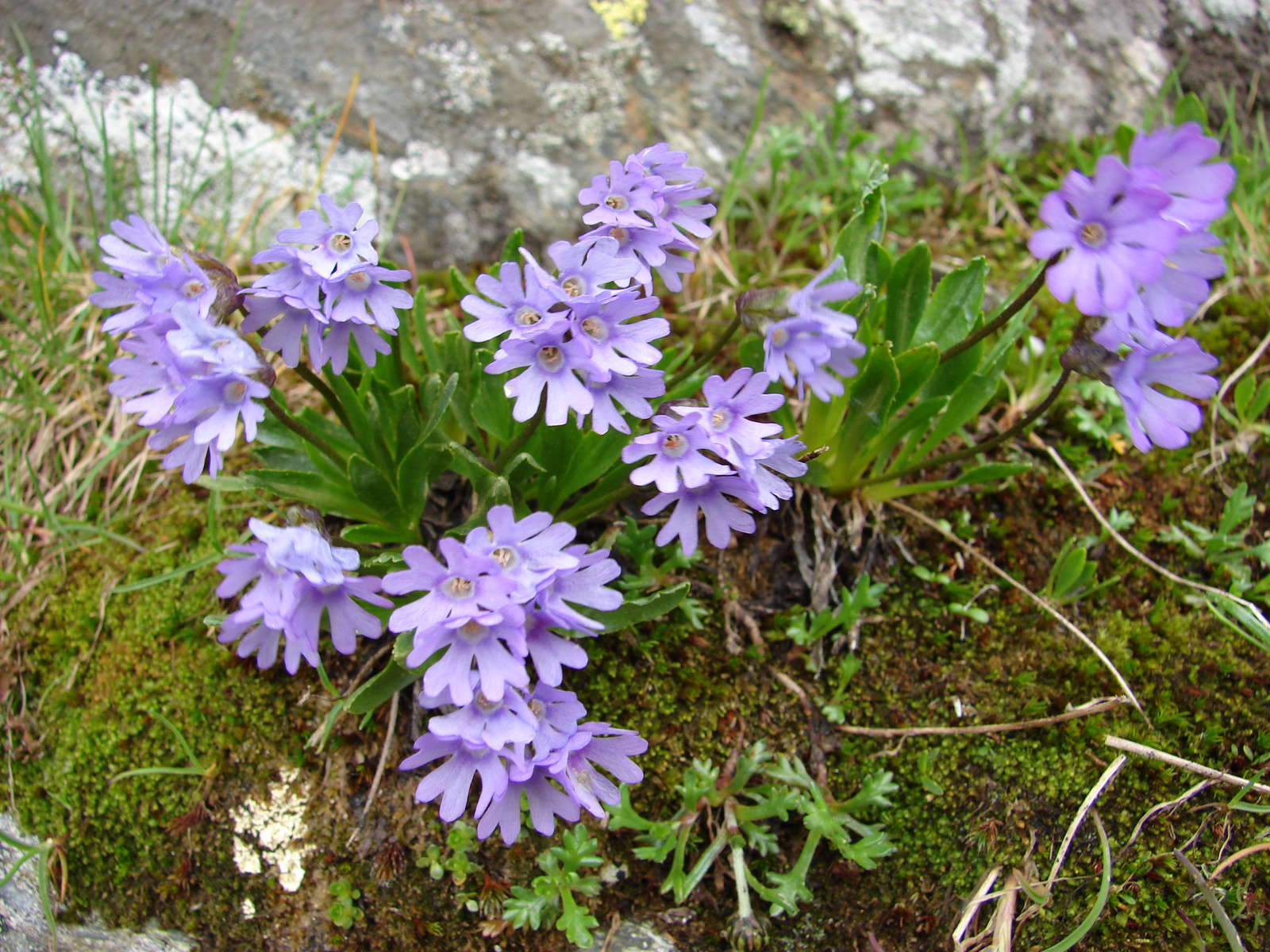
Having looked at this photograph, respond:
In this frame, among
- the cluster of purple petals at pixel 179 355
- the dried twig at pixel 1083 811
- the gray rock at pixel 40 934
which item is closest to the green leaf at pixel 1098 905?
the dried twig at pixel 1083 811

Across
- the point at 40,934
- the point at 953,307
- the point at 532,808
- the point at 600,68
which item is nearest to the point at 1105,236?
the point at 953,307

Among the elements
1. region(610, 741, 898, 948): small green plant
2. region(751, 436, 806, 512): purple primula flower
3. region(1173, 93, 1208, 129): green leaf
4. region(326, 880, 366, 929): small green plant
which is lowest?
region(326, 880, 366, 929): small green plant

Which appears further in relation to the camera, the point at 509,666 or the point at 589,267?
the point at 589,267

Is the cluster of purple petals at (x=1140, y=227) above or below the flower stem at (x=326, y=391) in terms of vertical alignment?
above

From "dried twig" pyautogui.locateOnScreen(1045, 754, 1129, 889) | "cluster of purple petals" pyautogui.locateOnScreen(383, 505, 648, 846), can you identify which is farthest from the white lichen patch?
"dried twig" pyautogui.locateOnScreen(1045, 754, 1129, 889)

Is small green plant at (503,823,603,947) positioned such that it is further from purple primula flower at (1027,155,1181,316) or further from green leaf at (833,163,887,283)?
green leaf at (833,163,887,283)

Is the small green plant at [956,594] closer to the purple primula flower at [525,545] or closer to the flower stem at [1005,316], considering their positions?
the flower stem at [1005,316]

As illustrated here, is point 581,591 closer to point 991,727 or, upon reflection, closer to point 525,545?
point 525,545
